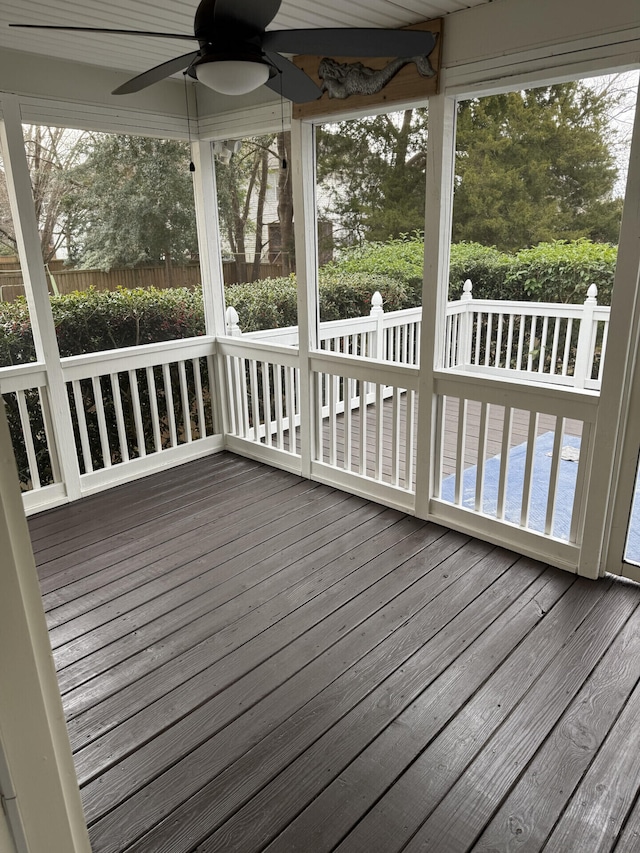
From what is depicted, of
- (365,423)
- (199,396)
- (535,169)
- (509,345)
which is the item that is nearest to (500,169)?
(535,169)

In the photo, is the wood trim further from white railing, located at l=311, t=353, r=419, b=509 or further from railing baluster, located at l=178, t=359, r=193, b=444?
railing baluster, located at l=178, t=359, r=193, b=444

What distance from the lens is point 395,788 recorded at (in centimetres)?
180

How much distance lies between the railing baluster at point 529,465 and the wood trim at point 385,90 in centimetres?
170

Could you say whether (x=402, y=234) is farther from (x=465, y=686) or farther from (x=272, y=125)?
(x=465, y=686)

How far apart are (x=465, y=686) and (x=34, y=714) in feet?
6.33

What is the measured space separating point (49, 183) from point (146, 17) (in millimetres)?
1294

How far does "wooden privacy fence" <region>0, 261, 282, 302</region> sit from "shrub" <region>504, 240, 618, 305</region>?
67.0 inches

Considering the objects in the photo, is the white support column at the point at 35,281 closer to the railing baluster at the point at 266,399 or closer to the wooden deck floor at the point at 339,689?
the wooden deck floor at the point at 339,689

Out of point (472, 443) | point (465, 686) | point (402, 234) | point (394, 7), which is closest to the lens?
point (465, 686)

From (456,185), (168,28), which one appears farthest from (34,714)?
(168,28)

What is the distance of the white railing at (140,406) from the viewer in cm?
392

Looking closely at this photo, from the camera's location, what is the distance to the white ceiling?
2.52m

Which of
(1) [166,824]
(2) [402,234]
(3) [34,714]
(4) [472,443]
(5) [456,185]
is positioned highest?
(5) [456,185]

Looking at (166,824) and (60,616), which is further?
(60,616)
